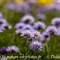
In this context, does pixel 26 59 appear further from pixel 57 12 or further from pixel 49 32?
pixel 57 12

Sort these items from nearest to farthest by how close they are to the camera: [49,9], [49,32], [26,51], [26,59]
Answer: [26,59] < [26,51] < [49,32] < [49,9]

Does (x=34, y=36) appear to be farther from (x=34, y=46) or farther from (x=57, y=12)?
(x=57, y=12)

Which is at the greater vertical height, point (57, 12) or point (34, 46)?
point (57, 12)

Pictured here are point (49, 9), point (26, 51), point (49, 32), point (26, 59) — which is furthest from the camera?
point (49, 9)

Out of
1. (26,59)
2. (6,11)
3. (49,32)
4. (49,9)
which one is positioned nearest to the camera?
(26,59)

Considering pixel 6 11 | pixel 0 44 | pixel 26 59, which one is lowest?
pixel 26 59

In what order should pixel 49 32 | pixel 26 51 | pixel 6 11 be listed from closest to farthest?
pixel 26 51
pixel 49 32
pixel 6 11

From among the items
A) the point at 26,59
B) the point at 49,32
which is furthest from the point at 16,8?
the point at 26,59

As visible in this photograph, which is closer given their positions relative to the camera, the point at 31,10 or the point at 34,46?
the point at 34,46

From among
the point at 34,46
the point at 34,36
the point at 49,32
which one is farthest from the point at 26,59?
the point at 49,32
